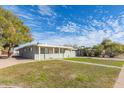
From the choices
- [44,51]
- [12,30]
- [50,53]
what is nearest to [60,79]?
[12,30]

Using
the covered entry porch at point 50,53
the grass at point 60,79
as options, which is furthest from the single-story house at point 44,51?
the grass at point 60,79

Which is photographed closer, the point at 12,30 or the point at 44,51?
the point at 12,30

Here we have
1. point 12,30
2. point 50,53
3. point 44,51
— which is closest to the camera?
point 12,30

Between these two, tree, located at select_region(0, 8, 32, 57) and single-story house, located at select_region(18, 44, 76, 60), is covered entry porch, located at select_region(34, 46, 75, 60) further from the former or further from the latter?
tree, located at select_region(0, 8, 32, 57)

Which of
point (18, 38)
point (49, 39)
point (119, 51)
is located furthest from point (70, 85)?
point (119, 51)

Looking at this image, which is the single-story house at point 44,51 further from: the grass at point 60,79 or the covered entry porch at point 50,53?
the grass at point 60,79

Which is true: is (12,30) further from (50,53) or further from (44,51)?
(50,53)

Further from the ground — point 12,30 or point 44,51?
point 12,30

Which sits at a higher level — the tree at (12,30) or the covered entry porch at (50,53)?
the tree at (12,30)

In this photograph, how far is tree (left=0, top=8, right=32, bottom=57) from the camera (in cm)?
2056

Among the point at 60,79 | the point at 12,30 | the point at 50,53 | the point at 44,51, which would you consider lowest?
the point at 60,79

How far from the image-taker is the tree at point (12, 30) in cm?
2056

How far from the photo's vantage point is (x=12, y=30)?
2086 cm
